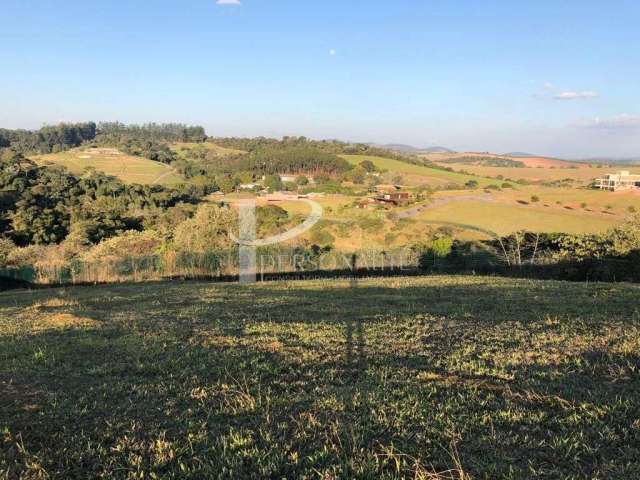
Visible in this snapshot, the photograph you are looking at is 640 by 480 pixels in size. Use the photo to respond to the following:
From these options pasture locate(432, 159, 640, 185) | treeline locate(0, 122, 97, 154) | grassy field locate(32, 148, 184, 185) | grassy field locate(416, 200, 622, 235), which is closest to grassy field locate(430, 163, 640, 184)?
pasture locate(432, 159, 640, 185)

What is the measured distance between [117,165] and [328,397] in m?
71.2

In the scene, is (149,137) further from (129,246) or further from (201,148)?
(129,246)

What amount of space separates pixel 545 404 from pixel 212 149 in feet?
285

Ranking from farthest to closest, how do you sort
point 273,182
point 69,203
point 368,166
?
point 368,166 < point 273,182 < point 69,203

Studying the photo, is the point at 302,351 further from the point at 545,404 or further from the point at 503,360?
the point at 545,404

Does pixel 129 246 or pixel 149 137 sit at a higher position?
pixel 149 137

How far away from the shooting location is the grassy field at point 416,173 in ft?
182

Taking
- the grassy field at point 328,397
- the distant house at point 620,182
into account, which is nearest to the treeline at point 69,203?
the grassy field at point 328,397

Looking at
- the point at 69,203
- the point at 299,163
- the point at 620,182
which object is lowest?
the point at 69,203

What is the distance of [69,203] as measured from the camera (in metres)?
44.4

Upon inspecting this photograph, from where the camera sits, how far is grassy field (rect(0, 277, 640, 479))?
8.54 ft

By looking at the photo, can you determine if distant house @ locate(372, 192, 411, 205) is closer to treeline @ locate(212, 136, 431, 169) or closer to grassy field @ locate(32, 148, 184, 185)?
treeline @ locate(212, 136, 431, 169)

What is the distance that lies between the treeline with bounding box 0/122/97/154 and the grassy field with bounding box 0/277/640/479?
8377 cm

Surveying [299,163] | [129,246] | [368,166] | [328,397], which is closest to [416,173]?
[368,166]
